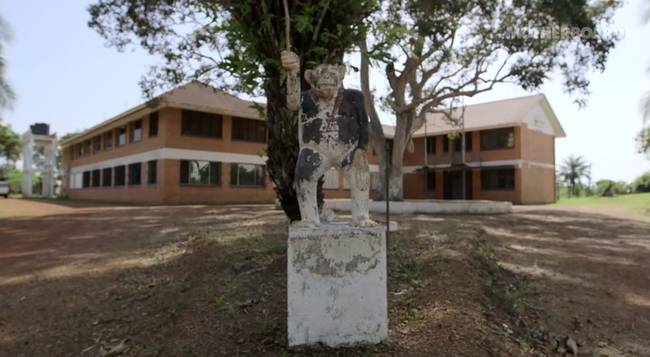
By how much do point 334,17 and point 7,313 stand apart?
5.16m

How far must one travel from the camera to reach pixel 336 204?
1788cm

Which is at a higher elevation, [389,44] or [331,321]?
[389,44]

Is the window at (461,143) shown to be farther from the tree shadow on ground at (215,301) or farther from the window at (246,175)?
the tree shadow on ground at (215,301)

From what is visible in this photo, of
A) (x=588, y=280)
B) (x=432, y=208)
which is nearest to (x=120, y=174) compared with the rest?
(x=432, y=208)

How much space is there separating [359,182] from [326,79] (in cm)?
91

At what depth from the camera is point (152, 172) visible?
25188mm

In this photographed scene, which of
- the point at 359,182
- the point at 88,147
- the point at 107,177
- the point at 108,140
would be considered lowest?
the point at 359,182

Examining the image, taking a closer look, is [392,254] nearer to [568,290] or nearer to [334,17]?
[568,290]

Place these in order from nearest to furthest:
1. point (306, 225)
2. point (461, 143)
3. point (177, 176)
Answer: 1. point (306, 225)
2. point (177, 176)
3. point (461, 143)

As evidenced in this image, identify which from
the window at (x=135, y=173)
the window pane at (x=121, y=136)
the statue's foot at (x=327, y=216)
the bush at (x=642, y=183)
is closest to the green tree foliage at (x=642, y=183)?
the bush at (x=642, y=183)

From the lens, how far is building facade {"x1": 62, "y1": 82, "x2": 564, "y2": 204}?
965 inches

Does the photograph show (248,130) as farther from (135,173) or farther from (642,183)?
(642,183)

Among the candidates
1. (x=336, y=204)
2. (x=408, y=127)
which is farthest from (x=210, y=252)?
(x=408, y=127)

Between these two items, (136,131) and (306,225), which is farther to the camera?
(136,131)
